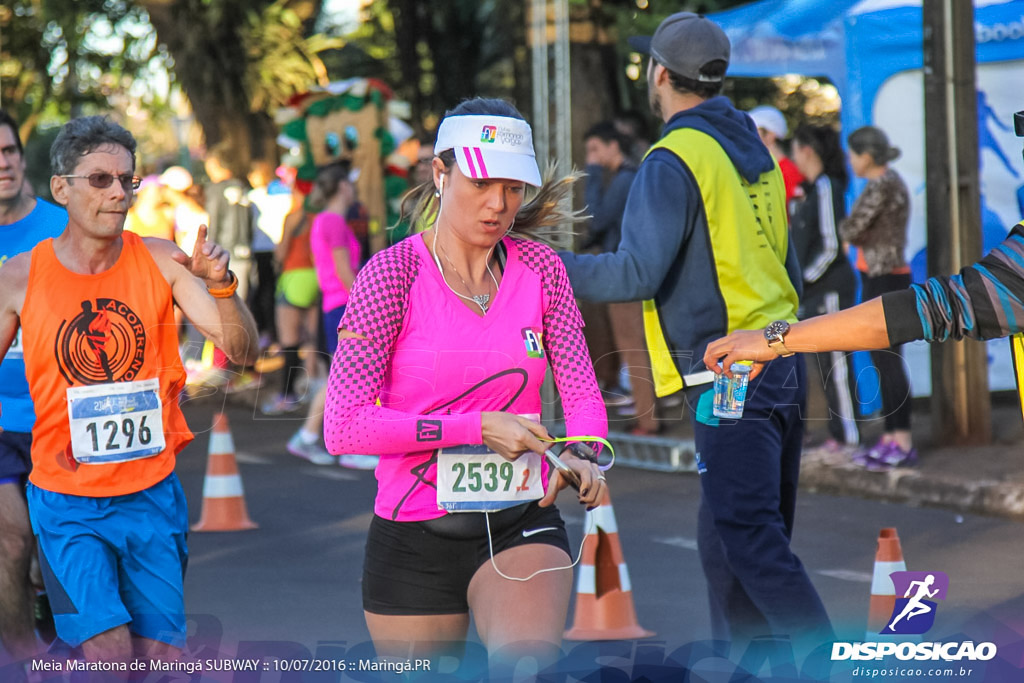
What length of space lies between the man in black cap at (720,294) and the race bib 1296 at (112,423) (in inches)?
55.5

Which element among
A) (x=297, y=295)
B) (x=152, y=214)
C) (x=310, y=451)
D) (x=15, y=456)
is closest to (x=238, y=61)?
(x=152, y=214)

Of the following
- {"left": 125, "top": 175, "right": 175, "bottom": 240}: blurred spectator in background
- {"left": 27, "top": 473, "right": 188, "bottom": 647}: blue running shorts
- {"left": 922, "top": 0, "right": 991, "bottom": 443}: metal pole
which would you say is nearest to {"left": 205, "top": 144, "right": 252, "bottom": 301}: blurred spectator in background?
{"left": 125, "top": 175, "right": 175, "bottom": 240}: blurred spectator in background

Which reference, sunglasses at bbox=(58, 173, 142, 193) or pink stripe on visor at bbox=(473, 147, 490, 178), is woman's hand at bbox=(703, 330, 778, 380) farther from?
sunglasses at bbox=(58, 173, 142, 193)

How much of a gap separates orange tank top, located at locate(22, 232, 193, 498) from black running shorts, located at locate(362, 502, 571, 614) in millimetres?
951

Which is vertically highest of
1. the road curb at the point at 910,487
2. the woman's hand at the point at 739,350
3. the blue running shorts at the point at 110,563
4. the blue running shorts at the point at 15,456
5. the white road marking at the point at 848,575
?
the woman's hand at the point at 739,350

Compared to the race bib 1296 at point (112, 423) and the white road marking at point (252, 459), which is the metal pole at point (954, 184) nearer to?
the white road marking at point (252, 459)

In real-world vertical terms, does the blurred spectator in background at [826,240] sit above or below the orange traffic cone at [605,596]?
above

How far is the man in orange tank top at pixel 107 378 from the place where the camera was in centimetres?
A: 413

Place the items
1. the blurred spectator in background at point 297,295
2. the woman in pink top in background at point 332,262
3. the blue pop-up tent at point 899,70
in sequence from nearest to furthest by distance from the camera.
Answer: the woman in pink top in background at point 332,262 → the blue pop-up tent at point 899,70 → the blurred spectator in background at point 297,295

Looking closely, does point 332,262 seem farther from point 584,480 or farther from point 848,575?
point 584,480

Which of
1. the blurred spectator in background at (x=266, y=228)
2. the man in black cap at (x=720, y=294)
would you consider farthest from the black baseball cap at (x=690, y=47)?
the blurred spectator in background at (x=266, y=228)

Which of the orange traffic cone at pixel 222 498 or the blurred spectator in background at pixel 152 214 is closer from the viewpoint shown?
the orange traffic cone at pixel 222 498

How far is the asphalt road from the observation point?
616 cm

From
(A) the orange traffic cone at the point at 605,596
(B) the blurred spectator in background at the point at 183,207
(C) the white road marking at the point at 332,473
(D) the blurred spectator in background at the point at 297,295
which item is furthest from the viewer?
(B) the blurred spectator in background at the point at 183,207
